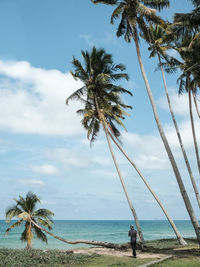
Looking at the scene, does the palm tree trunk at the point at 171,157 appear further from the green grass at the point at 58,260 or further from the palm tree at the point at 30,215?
the palm tree at the point at 30,215

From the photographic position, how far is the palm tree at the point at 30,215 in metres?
18.4

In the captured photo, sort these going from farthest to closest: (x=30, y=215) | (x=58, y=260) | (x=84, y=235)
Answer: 1. (x=84, y=235)
2. (x=30, y=215)
3. (x=58, y=260)

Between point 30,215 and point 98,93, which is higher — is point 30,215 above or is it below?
below

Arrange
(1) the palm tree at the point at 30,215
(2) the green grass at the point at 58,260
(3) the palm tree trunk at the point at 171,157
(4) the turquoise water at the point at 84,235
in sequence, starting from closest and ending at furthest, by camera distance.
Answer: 1. (2) the green grass at the point at 58,260
2. (3) the palm tree trunk at the point at 171,157
3. (1) the palm tree at the point at 30,215
4. (4) the turquoise water at the point at 84,235

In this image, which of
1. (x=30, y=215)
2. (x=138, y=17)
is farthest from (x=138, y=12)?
(x=30, y=215)

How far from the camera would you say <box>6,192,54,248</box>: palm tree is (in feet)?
60.3

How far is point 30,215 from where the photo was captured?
1914 cm

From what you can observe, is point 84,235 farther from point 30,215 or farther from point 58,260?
point 58,260

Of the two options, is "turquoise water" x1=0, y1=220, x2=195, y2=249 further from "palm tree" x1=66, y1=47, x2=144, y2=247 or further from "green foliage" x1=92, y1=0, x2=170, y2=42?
"green foliage" x1=92, y1=0, x2=170, y2=42

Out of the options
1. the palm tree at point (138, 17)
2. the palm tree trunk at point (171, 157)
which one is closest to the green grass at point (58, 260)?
the palm tree trunk at point (171, 157)

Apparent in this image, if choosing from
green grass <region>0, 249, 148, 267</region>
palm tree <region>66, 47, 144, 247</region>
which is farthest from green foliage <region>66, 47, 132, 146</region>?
green grass <region>0, 249, 148, 267</region>

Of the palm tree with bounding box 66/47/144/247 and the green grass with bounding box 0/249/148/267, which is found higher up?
the palm tree with bounding box 66/47/144/247

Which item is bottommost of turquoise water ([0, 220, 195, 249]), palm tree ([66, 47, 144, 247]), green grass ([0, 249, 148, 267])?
turquoise water ([0, 220, 195, 249])

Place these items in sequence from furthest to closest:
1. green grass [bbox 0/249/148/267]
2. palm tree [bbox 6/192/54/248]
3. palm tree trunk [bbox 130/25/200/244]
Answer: palm tree [bbox 6/192/54/248] < palm tree trunk [bbox 130/25/200/244] < green grass [bbox 0/249/148/267]
